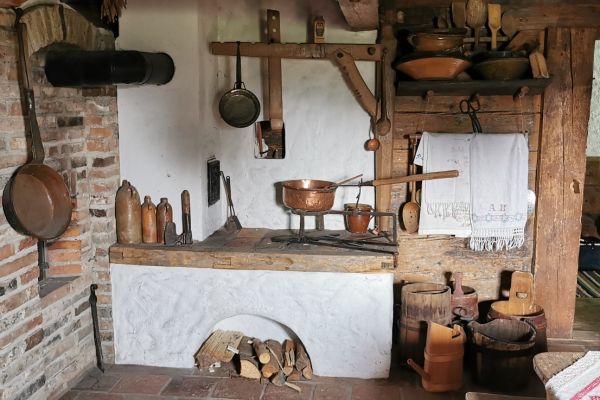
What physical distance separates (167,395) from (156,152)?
4.52 ft

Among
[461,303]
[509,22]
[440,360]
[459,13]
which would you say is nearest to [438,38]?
[459,13]

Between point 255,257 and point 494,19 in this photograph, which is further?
point 494,19

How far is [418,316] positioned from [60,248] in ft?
6.79

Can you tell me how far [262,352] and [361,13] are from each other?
1.97 meters

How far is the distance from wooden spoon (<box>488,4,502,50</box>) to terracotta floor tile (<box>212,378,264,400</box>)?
7.90ft

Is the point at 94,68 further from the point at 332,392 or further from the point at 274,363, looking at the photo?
the point at 332,392

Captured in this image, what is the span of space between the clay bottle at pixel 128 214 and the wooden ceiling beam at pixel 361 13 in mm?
1590

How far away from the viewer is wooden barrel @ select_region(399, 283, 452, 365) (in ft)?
12.1

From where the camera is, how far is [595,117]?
6.14m

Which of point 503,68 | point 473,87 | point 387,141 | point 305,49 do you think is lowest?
point 387,141

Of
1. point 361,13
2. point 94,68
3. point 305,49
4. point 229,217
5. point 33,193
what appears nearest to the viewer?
point 33,193

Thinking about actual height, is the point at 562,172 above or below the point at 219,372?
above

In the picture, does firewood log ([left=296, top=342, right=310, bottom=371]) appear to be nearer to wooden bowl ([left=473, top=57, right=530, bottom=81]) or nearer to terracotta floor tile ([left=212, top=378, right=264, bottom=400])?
terracotta floor tile ([left=212, top=378, right=264, bottom=400])

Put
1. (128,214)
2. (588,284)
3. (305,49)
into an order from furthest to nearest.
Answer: (588,284)
(305,49)
(128,214)
